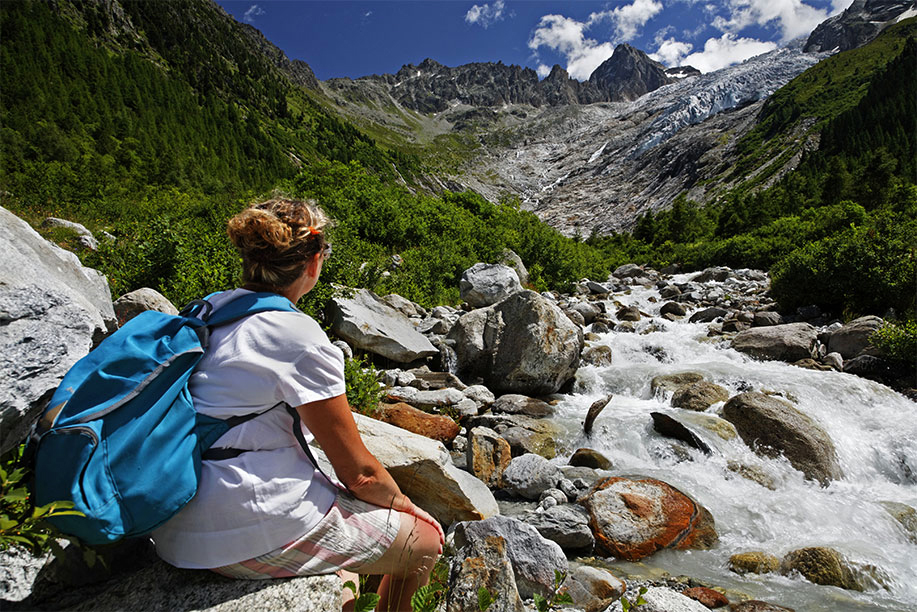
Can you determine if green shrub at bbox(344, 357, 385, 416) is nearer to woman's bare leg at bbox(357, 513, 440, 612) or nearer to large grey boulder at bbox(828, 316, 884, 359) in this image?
woman's bare leg at bbox(357, 513, 440, 612)

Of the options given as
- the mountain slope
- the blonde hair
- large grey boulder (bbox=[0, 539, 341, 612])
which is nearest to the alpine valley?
large grey boulder (bbox=[0, 539, 341, 612])

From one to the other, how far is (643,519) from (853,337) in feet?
30.8

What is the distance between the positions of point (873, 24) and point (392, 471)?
23584 centimetres

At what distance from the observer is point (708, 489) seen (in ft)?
20.5

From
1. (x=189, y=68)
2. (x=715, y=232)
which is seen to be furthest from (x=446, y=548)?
(x=189, y=68)

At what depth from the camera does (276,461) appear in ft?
6.27

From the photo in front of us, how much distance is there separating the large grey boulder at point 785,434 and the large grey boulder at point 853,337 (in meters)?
4.41

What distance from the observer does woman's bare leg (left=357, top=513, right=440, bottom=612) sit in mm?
2273

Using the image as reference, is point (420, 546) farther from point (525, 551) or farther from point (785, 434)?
point (785, 434)

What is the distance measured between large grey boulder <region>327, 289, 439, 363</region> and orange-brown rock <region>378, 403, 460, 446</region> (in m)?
1.99

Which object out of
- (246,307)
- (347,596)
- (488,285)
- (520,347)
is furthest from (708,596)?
(488,285)

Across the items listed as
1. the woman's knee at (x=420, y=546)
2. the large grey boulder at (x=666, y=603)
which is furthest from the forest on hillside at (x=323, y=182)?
the large grey boulder at (x=666, y=603)

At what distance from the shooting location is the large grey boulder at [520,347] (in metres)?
9.22

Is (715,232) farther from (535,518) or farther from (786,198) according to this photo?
(535,518)
